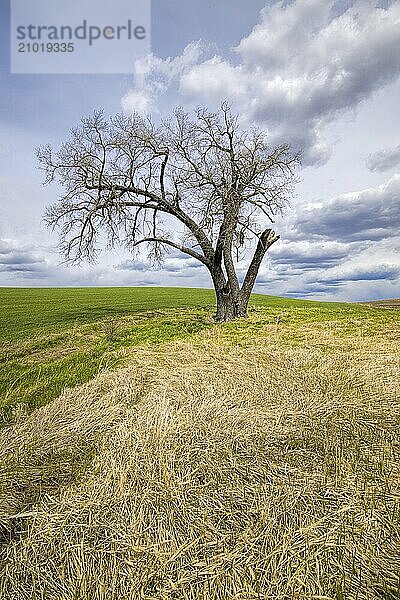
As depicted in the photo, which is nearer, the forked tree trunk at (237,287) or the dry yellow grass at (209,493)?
the dry yellow grass at (209,493)

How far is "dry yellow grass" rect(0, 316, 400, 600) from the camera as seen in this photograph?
218cm

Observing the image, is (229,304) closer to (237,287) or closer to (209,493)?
(237,287)

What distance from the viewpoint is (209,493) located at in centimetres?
285

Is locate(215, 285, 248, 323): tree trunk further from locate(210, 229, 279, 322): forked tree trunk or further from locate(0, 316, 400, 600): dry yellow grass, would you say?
locate(0, 316, 400, 600): dry yellow grass

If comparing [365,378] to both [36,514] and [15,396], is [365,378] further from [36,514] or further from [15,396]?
[15,396]

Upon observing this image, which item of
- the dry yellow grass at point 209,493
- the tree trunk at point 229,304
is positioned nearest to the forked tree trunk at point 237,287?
the tree trunk at point 229,304

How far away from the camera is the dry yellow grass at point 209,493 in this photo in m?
2.18

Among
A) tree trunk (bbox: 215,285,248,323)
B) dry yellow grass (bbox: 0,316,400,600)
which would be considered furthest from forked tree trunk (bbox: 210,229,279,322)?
dry yellow grass (bbox: 0,316,400,600)

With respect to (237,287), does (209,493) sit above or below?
below

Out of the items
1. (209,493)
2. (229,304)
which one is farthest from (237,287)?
(209,493)

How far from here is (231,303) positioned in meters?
15.2

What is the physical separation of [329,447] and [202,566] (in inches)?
66.8

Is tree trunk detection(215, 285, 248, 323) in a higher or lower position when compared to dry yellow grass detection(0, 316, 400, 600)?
higher

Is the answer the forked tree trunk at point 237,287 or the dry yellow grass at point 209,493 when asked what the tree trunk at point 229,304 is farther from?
the dry yellow grass at point 209,493
